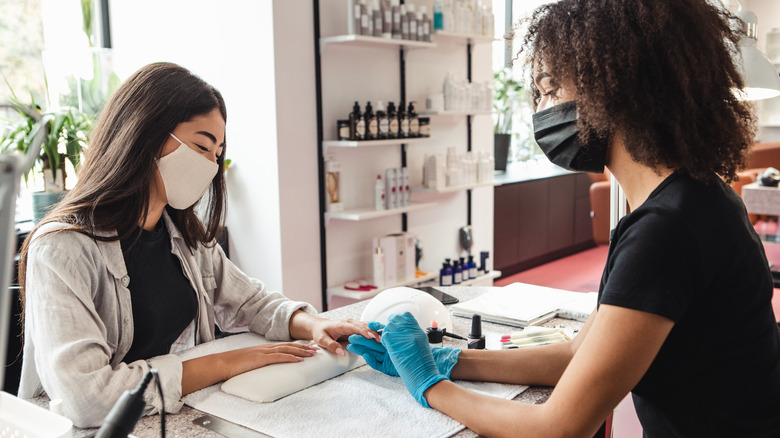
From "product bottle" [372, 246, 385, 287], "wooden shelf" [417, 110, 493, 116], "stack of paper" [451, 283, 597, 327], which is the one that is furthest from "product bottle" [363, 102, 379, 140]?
"stack of paper" [451, 283, 597, 327]

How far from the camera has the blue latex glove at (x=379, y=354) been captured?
54.8 inches

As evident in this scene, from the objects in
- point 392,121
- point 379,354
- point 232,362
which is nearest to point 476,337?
point 379,354

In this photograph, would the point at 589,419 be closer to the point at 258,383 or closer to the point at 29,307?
the point at 258,383

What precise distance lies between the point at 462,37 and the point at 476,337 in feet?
9.14

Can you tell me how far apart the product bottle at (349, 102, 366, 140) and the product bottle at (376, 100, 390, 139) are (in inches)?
4.0

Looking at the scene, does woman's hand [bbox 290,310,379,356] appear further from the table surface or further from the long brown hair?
the long brown hair

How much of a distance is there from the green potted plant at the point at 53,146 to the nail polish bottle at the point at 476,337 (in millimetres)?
2006

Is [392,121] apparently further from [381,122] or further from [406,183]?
[406,183]

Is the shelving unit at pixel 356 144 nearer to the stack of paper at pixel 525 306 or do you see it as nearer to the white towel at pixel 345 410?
the stack of paper at pixel 525 306

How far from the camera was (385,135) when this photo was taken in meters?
3.50

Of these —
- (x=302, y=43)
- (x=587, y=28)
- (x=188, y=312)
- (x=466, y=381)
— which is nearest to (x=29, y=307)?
(x=188, y=312)

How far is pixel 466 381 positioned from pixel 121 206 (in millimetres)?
802

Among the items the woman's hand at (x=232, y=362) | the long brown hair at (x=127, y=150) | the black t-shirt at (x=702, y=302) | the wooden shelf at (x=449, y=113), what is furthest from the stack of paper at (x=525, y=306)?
the wooden shelf at (x=449, y=113)

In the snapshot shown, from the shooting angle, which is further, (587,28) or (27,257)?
(27,257)
